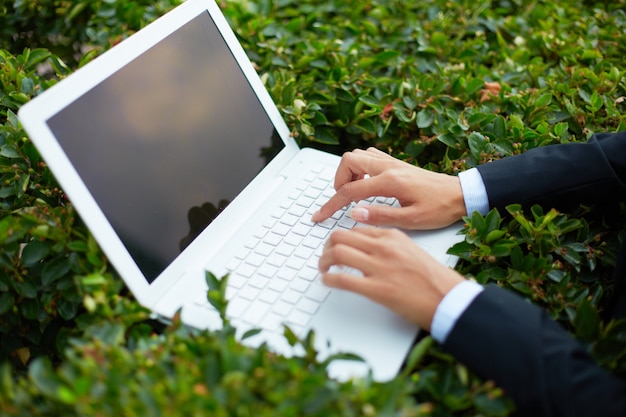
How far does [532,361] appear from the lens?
3.14 ft

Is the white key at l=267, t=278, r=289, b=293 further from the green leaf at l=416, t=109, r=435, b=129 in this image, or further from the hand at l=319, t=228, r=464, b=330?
the green leaf at l=416, t=109, r=435, b=129

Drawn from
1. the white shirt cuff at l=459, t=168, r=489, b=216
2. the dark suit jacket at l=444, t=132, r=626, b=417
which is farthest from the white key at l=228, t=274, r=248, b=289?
the white shirt cuff at l=459, t=168, r=489, b=216

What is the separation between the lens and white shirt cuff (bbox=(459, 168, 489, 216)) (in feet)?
4.33

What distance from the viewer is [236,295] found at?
3.84 ft

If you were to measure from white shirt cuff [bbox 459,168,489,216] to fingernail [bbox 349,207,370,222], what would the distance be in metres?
0.24

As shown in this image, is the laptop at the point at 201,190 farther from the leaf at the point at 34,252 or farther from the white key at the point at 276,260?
the leaf at the point at 34,252

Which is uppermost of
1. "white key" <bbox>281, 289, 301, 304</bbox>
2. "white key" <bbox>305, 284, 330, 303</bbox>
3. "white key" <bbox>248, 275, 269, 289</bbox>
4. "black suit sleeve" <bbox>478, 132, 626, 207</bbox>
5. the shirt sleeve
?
"white key" <bbox>248, 275, 269, 289</bbox>

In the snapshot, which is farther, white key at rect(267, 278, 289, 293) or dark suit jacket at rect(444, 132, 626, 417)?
white key at rect(267, 278, 289, 293)

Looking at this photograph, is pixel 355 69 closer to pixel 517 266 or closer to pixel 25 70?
pixel 517 266

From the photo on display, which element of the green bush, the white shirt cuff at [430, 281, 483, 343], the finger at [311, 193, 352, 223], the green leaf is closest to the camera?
the green bush

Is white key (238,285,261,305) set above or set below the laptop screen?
below

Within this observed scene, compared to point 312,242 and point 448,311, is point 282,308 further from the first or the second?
point 448,311

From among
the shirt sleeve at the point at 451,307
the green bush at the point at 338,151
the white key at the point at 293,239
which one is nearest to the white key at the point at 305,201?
the white key at the point at 293,239

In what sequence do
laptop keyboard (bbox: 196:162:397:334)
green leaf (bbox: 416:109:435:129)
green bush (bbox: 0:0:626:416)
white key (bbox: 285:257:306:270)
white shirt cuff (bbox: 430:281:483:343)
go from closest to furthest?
green bush (bbox: 0:0:626:416) < white shirt cuff (bbox: 430:281:483:343) < laptop keyboard (bbox: 196:162:397:334) < white key (bbox: 285:257:306:270) < green leaf (bbox: 416:109:435:129)
